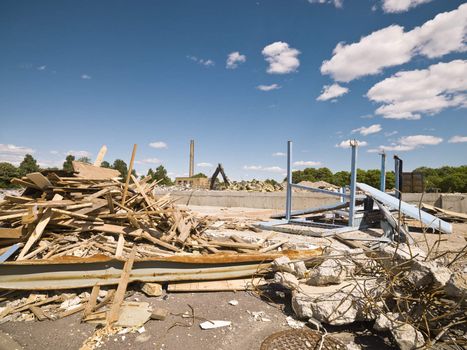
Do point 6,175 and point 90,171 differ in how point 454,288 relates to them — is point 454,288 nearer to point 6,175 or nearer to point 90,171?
point 90,171

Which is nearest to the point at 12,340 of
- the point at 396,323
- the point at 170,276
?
the point at 170,276

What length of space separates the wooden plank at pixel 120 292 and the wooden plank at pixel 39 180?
224 cm

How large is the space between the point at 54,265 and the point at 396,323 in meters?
3.91

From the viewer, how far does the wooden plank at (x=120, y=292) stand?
2.88 metres

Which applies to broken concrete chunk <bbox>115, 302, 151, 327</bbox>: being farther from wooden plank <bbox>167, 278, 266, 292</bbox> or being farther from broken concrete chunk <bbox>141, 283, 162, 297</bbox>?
wooden plank <bbox>167, 278, 266, 292</bbox>

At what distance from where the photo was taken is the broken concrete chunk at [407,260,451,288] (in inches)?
98.9

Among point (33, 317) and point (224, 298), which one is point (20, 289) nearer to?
point (33, 317)

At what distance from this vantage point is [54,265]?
3375 mm

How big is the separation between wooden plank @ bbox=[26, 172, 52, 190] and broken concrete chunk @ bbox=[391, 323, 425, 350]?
17.8 feet

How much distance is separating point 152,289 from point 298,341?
1.93 metres

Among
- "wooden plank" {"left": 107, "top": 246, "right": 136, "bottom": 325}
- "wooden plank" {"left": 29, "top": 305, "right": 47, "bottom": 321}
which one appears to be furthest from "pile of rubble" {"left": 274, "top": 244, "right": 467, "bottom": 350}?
"wooden plank" {"left": 29, "top": 305, "right": 47, "bottom": 321}

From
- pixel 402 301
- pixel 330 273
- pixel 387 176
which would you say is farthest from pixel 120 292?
pixel 387 176

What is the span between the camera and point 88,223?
445 centimetres

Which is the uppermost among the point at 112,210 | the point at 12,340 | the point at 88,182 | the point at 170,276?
the point at 88,182
